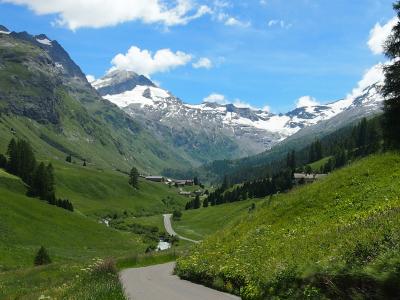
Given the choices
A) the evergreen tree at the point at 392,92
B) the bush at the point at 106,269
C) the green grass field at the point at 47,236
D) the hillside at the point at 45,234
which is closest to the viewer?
the bush at the point at 106,269

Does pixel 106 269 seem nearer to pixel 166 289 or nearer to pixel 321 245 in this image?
pixel 166 289

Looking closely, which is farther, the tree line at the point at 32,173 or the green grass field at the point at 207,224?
the green grass field at the point at 207,224

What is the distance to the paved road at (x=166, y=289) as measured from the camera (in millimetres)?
24484

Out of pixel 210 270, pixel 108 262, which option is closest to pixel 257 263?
pixel 210 270

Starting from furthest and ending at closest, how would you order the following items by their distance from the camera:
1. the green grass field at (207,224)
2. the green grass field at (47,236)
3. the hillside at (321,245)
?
the green grass field at (207,224), the green grass field at (47,236), the hillside at (321,245)

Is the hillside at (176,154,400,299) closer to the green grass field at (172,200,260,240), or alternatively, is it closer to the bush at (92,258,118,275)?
the bush at (92,258,118,275)

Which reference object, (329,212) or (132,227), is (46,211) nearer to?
(132,227)

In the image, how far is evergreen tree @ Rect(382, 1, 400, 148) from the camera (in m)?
38.2

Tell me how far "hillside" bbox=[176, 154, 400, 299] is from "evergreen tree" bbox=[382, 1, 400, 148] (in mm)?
4299

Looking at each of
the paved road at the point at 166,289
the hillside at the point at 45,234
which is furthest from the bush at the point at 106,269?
the hillside at the point at 45,234

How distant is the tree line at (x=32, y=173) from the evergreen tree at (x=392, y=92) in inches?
4476

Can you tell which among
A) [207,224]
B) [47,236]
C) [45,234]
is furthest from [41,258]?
[207,224]

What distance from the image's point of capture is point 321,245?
69.1ft

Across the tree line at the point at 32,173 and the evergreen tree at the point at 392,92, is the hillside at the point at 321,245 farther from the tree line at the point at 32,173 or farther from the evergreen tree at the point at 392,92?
the tree line at the point at 32,173
